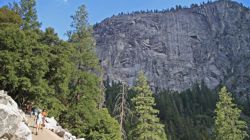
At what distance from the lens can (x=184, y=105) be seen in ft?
466

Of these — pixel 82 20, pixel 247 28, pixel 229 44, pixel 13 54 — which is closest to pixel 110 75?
pixel 229 44

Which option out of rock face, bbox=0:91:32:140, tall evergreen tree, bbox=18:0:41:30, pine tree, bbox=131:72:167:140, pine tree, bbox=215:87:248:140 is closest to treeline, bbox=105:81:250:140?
pine tree, bbox=215:87:248:140

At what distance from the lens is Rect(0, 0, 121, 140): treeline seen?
1211 inches

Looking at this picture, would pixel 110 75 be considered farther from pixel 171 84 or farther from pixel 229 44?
pixel 229 44

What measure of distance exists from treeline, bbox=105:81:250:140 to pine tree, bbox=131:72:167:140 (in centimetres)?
192

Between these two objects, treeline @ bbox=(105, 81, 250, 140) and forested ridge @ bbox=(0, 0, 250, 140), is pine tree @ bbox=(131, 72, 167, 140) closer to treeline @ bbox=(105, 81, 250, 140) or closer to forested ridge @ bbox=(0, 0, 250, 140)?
forested ridge @ bbox=(0, 0, 250, 140)

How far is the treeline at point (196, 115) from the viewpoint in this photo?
151ft

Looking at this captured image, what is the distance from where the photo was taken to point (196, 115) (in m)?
127

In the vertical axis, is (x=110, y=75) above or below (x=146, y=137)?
above

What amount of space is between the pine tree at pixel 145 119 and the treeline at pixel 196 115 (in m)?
1.92

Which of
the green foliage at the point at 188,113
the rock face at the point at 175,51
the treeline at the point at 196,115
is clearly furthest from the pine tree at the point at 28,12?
the rock face at the point at 175,51

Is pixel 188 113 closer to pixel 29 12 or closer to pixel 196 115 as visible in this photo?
pixel 196 115

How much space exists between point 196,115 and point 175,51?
201 feet

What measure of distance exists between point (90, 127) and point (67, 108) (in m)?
2.81
